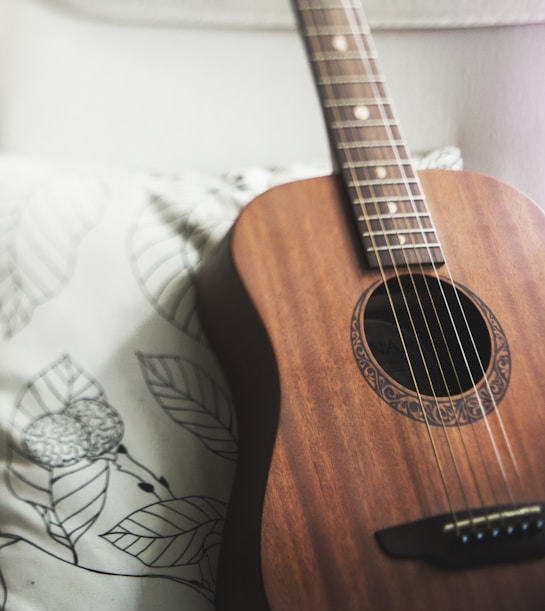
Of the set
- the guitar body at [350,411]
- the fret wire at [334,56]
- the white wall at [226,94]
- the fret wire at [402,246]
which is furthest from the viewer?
the white wall at [226,94]

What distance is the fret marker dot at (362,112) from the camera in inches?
27.4

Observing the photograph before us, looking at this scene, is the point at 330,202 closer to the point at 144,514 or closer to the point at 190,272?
the point at 190,272

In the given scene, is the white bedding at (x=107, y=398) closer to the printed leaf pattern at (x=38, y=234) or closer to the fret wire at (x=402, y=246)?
the printed leaf pattern at (x=38, y=234)

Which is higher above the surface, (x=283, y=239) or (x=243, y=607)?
(x=283, y=239)

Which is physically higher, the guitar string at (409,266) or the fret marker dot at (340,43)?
the fret marker dot at (340,43)

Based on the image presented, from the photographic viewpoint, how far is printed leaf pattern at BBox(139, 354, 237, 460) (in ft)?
2.05

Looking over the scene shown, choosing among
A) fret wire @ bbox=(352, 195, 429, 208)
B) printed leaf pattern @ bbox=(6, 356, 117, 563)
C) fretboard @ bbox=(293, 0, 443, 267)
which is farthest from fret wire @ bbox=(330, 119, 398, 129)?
printed leaf pattern @ bbox=(6, 356, 117, 563)

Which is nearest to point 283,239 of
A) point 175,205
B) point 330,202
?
point 330,202

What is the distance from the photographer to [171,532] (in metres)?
0.57

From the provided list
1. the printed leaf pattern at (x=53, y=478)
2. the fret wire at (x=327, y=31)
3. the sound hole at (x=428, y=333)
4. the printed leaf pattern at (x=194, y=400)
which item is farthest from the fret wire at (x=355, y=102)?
the printed leaf pattern at (x=53, y=478)

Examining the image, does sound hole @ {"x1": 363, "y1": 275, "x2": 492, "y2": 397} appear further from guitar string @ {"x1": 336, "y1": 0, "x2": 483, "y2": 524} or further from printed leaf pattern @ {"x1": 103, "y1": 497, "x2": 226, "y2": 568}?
printed leaf pattern @ {"x1": 103, "y1": 497, "x2": 226, "y2": 568}

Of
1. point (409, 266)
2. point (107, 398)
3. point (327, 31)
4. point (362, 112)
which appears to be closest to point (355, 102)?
point (362, 112)

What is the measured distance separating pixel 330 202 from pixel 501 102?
0.51m

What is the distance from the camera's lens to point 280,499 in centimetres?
48
